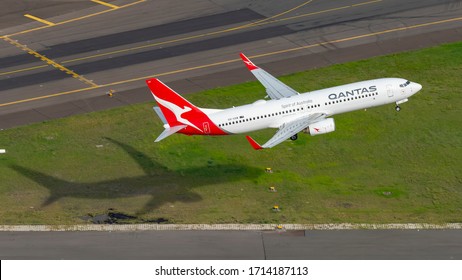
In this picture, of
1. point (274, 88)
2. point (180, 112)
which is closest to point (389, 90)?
point (274, 88)

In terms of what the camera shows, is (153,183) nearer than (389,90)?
No

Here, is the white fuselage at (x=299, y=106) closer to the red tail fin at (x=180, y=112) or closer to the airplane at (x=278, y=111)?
the airplane at (x=278, y=111)

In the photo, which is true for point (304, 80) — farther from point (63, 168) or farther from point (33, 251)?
point (33, 251)

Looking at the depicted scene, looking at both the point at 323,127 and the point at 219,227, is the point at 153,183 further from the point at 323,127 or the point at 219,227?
the point at 323,127

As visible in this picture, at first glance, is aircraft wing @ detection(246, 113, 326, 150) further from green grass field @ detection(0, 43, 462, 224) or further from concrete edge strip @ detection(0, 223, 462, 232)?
concrete edge strip @ detection(0, 223, 462, 232)

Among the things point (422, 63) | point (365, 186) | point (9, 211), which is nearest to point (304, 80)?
point (422, 63)

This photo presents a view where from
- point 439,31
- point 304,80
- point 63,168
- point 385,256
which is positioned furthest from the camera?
point 439,31
